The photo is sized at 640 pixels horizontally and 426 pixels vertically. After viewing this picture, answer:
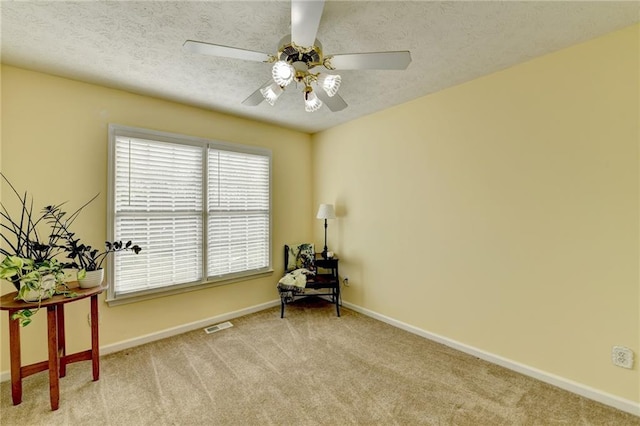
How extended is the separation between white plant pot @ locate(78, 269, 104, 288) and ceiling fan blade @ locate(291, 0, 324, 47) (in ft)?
7.57

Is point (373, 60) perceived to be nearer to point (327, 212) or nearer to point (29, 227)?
point (327, 212)

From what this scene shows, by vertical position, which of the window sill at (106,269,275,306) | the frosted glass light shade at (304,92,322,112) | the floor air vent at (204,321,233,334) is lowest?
the floor air vent at (204,321,233,334)

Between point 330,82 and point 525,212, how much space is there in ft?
6.15

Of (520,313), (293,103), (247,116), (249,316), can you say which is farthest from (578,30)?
(249,316)

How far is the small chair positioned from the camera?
11.2ft

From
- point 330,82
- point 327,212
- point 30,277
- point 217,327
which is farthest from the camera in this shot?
point 327,212

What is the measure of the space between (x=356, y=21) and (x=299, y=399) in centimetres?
257

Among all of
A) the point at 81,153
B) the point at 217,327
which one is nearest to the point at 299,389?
the point at 217,327

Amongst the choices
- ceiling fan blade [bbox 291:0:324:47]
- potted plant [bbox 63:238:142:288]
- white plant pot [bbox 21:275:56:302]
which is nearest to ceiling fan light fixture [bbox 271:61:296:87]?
ceiling fan blade [bbox 291:0:324:47]

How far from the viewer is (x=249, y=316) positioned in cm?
348

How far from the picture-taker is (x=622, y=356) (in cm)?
185

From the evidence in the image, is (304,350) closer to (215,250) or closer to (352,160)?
(215,250)

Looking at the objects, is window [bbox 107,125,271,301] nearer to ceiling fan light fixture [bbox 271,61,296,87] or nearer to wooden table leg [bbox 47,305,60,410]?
wooden table leg [bbox 47,305,60,410]

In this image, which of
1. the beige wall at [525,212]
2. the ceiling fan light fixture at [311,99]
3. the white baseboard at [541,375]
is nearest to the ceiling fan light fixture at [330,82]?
the ceiling fan light fixture at [311,99]
